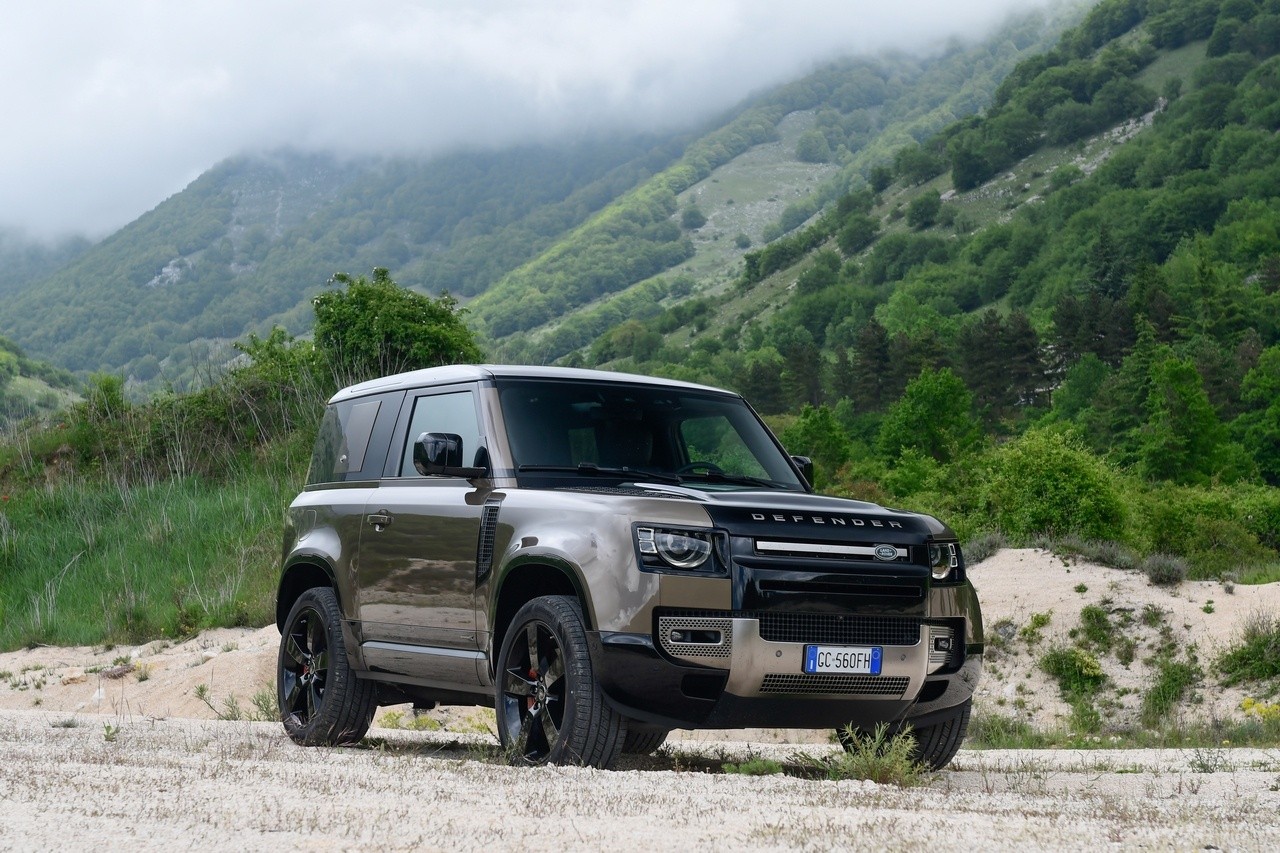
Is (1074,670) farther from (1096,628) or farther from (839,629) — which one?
→ (839,629)

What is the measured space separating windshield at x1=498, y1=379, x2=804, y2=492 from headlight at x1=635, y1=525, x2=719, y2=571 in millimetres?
1163

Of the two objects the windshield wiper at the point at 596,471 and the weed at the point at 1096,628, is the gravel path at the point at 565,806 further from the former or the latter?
the weed at the point at 1096,628

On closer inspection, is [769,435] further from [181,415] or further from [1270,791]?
[181,415]

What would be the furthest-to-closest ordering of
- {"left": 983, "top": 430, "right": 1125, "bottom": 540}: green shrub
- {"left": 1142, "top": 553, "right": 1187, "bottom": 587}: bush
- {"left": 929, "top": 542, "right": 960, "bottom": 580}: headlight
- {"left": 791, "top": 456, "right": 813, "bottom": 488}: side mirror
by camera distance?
{"left": 983, "top": 430, "right": 1125, "bottom": 540}: green shrub < {"left": 1142, "top": 553, "right": 1187, "bottom": 587}: bush < {"left": 791, "top": 456, "right": 813, "bottom": 488}: side mirror < {"left": 929, "top": 542, "right": 960, "bottom": 580}: headlight

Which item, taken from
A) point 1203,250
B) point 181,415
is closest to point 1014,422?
point 1203,250

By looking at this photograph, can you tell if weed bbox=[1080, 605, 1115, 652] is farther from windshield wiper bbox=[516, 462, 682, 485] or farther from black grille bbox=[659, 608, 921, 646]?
black grille bbox=[659, 608, 921, 646]

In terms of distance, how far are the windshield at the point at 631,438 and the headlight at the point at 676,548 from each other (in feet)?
3.81

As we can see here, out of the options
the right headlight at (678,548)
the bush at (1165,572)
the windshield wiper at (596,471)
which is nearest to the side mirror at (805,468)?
the windshield wiper at (596,471)

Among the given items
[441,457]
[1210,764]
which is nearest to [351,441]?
[441,457]

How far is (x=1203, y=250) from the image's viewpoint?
132 m

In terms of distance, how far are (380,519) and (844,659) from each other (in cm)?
312

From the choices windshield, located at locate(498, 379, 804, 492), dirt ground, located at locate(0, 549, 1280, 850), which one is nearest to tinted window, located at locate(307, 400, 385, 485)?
windshield, located at locate(498, 379, 804, 492)

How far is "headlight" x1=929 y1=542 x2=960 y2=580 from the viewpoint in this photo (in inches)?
289

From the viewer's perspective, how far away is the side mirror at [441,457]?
764 cm
